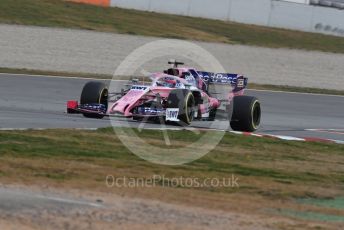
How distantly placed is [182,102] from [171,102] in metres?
0.20

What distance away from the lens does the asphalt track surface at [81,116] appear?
16203 mm

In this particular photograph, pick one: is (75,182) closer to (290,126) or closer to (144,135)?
(144,135)

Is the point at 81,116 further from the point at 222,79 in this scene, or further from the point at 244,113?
the point at 244,113

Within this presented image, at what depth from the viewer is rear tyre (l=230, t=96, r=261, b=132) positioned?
1717 cm

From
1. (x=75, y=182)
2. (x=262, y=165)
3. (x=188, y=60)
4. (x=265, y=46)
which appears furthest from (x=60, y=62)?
(x=75, y=182)

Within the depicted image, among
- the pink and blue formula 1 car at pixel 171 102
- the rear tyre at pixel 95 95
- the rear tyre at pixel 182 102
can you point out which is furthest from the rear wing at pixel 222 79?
the rear tyre at pixel 95 95

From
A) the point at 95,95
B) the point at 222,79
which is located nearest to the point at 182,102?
the point at 95,95

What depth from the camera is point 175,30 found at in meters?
36.3

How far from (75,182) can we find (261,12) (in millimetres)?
34768

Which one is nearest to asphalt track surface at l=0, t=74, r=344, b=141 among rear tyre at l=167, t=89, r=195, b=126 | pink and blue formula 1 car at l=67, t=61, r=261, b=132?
pink and blue formula 1 car at l=67, t=61, r=261, b=132

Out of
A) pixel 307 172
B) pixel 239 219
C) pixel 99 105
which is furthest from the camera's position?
pixel 99 105

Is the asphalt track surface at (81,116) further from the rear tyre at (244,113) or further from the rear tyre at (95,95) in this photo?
the rear tyre at (244,113)

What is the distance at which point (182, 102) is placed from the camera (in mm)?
16141

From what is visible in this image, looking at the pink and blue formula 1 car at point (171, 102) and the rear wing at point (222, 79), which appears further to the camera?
the rear wing at point (222, 79)
